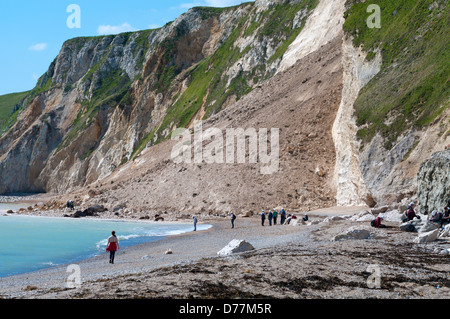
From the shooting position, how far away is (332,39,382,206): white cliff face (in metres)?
29.2

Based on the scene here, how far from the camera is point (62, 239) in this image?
81.1ft

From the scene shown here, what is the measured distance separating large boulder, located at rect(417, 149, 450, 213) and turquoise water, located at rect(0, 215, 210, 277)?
1363 cm

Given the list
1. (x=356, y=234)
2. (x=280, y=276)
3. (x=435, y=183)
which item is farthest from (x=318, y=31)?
(x=280, y=276)

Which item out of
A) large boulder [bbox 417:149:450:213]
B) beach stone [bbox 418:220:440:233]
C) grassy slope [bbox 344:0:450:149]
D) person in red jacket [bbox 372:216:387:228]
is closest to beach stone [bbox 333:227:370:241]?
beach stone [bbox 418:220:440:233]

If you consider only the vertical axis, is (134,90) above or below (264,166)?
above

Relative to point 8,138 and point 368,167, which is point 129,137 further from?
point 368,167

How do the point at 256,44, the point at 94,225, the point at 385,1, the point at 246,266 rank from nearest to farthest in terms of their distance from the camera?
the point at 246,266 < the point at 94,225 < the point at 385,1 < the point at 256,44

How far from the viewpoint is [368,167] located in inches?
1033

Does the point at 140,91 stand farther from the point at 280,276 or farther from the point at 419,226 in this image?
the point at 280,276

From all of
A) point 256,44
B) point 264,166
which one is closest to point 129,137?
point 256,44

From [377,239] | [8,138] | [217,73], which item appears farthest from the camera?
[8,138]

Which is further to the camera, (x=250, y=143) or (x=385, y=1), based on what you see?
(x=250, y=143)

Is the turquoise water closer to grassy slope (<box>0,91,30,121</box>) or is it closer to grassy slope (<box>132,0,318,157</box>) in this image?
grassy slope (<box>132,0,318,157</box>)
